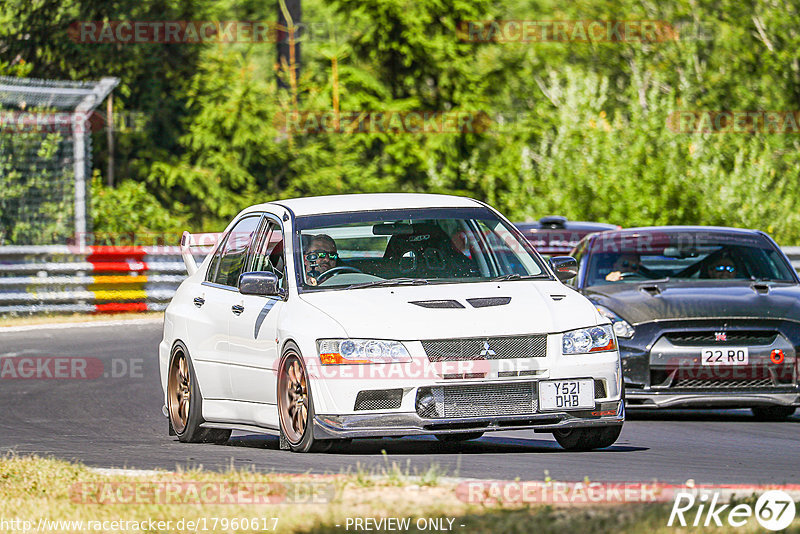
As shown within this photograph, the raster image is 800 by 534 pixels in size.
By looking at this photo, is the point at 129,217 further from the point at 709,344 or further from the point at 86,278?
the point at 709,344

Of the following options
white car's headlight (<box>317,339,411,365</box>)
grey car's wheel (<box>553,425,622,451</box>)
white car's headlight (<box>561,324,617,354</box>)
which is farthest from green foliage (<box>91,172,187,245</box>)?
white car's headlight (<box>561,324,617,354</box>)

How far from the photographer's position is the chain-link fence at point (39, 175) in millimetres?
24953

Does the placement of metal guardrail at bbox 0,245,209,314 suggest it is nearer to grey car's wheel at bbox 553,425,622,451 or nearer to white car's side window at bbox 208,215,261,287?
white car's side window at bbox 208,215,261,287

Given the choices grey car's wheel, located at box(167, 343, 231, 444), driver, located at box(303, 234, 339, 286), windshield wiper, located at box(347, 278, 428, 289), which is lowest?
grey car's wheel, located at box(167, 343, 231, 444)

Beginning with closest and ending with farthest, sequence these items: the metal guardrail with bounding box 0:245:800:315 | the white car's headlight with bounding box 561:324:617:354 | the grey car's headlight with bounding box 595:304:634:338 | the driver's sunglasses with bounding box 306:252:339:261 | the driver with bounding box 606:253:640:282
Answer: the white car's headlight with bounding box 561:324:617:354 → the driver's sunglasses with bounding box 306:252:339:261 → the grey car's headlight with bounding box 595:304:634:338 → the driver with bounding box 606:253:640:282 → the metal guardrail with bounding box 0:245:800:315

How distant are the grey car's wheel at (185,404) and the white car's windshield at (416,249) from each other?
1.37 metres

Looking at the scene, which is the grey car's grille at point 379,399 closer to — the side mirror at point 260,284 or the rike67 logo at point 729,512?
the side mirror at point 260,284

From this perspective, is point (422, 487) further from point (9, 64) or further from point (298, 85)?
point (298, 85)

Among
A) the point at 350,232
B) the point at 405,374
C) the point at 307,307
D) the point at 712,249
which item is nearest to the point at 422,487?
the point at 405,374

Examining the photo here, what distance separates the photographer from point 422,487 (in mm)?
7148

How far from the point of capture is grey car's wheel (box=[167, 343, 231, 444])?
10484mm

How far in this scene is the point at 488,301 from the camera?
8945 millimetres

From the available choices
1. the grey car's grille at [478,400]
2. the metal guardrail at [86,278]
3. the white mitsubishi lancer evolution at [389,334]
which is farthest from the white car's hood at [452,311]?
the metal guardrail at [86,278]

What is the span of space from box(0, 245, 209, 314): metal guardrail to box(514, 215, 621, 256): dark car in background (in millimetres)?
7501
